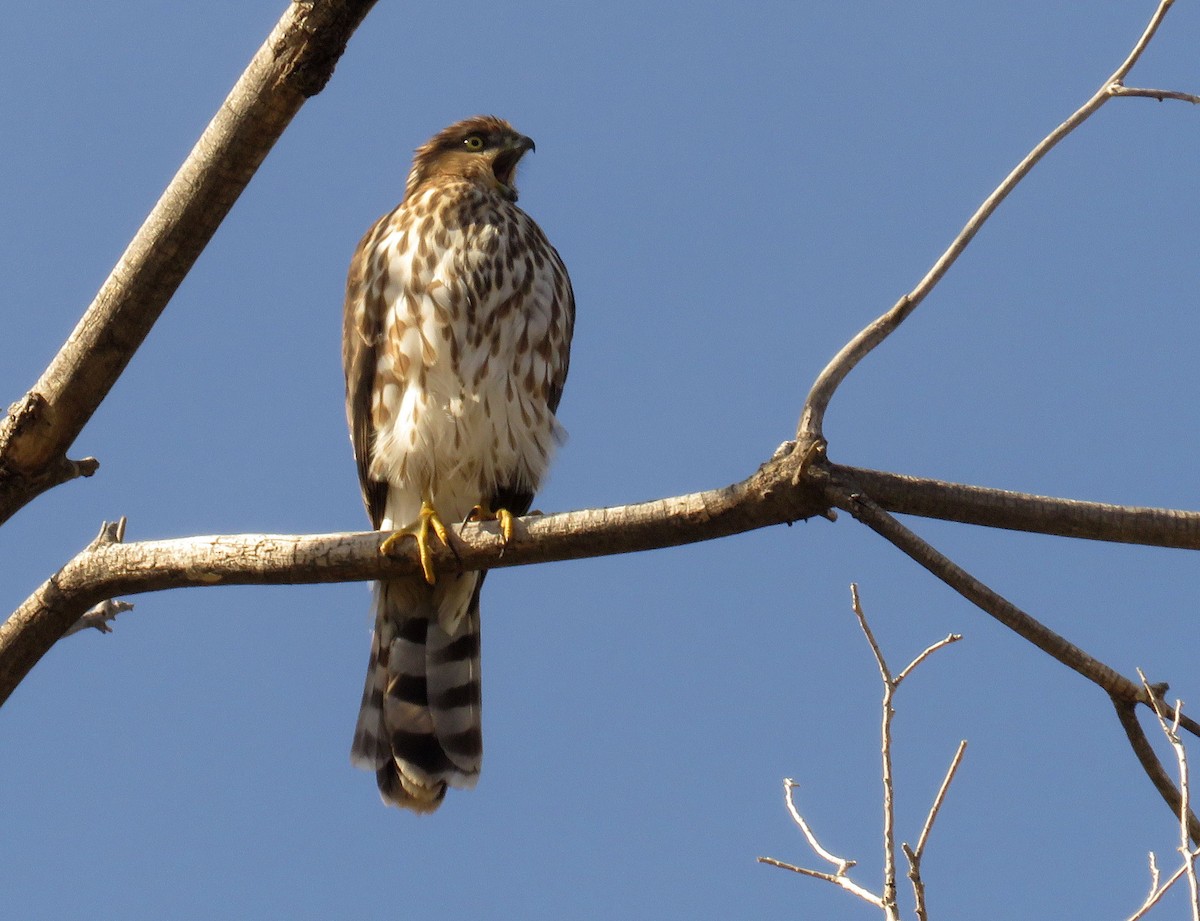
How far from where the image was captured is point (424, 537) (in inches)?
156

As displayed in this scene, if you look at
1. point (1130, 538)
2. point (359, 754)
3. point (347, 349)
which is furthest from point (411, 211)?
point (1130, 538)

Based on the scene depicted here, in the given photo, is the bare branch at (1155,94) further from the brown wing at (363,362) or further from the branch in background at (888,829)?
the brown wing at (363,362)

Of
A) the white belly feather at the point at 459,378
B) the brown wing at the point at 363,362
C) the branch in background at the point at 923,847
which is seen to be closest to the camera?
the branch in background at the point at 923,847

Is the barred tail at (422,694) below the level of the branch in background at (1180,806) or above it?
above

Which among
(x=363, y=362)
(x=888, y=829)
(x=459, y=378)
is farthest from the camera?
(x=363, y=362)

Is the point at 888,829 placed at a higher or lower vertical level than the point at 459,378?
lower

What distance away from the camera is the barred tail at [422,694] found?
5121 mm

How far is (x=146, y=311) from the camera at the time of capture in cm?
313

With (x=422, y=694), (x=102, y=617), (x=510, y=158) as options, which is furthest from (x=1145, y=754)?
(x=510, y=158)

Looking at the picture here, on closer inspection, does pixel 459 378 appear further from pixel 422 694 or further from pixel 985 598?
pixel 985 598

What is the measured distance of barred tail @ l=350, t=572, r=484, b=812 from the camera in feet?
16.8

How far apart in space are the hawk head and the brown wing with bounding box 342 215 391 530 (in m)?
0.62

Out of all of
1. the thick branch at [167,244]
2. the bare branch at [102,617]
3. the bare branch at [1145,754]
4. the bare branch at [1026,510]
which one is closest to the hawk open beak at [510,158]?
the bare branch at [102,617]

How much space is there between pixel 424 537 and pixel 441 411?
1168 mm
